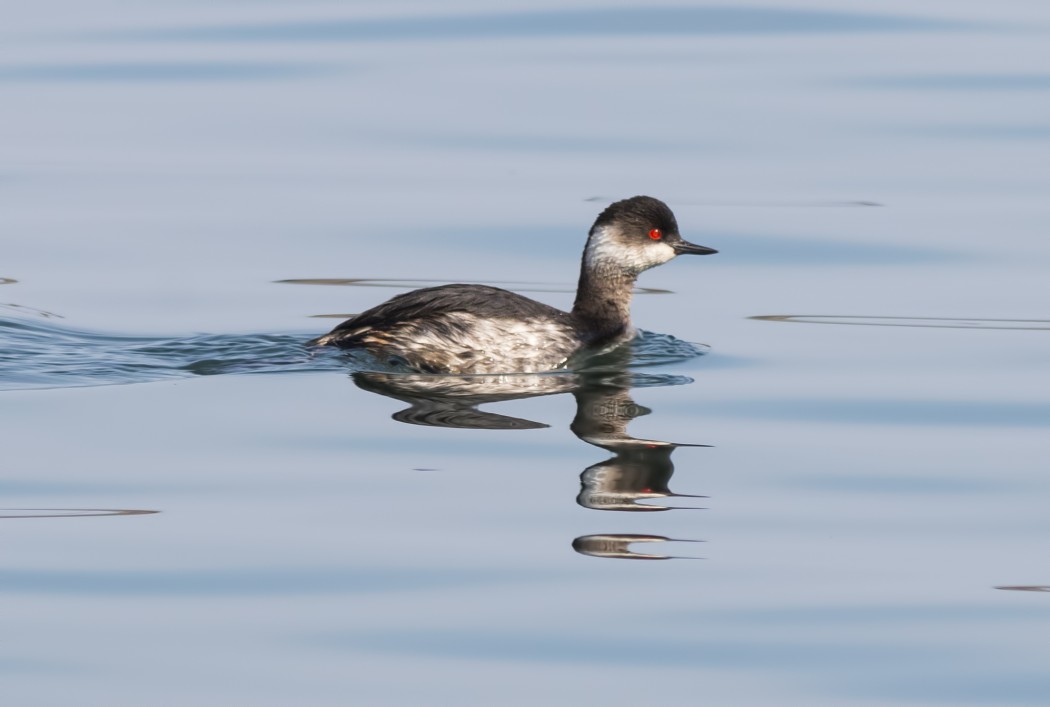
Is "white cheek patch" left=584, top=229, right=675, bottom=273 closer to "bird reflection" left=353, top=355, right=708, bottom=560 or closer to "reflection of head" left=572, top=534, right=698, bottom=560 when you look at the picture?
"bird reflection" left=353, top=355, right=708, bottom=560

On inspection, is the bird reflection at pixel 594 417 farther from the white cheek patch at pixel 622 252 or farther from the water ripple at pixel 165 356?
the white cheek patch at pixel 622 252

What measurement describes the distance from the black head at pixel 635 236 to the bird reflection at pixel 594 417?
73 centimetres

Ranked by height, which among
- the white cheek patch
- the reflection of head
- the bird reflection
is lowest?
the reflection of head

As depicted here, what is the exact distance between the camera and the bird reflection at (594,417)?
25.0 ft

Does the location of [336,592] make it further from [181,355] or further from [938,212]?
[938,212]

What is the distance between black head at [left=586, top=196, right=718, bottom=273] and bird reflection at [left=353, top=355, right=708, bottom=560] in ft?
2.38

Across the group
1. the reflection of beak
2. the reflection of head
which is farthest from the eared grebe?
the reflection of head

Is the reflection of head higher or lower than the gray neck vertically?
lower

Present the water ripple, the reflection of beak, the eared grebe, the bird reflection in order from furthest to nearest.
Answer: the reflection of beak
the eared grebe
the water ripple
the bird reflection

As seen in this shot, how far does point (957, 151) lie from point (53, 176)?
673 centimetres

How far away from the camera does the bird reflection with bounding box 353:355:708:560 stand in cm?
763

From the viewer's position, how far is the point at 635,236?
1126 centimetres

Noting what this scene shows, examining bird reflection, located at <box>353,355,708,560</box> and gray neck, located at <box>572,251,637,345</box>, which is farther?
gray neck, located at <box>572,251,637,345</box>

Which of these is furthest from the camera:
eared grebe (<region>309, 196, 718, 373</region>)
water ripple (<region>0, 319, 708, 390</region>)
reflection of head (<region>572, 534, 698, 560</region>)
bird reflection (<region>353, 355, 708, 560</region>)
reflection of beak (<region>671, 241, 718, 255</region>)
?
reflection of beak (<region>671, 241, 718, 255</region>)
